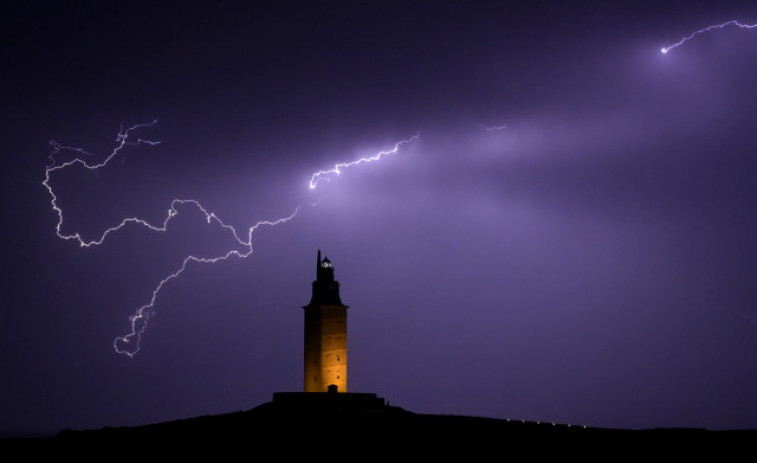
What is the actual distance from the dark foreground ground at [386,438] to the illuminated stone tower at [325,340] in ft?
35.3

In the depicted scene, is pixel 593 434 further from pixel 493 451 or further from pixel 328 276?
pixel 328 276

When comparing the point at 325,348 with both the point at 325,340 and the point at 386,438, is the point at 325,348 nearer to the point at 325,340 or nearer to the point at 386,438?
the point at 325,340

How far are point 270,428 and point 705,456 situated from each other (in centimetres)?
1252

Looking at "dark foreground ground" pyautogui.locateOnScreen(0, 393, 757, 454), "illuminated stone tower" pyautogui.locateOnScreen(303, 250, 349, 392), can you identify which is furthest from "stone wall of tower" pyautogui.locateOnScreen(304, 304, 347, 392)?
"dark foreground ground" pyautogui.locateOnScreen(0, 393, 757, 454)

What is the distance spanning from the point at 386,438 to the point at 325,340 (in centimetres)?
1668

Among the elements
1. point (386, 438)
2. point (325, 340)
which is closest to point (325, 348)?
point (325, 340)

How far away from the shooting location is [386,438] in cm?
2241

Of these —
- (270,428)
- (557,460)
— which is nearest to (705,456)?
(557,460)

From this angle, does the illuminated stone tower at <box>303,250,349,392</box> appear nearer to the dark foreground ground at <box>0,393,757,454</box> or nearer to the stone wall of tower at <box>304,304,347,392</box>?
the stone wall of tower at <box>304,304,347,392</box>

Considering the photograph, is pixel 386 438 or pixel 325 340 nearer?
pixel 386 438

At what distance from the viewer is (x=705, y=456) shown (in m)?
18.9

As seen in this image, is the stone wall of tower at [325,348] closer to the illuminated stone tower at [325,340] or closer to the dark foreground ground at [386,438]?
the illuminated stone tower at [325,340]

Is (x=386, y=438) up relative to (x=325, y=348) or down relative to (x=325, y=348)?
down

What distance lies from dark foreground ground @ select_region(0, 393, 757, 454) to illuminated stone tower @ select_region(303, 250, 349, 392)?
10774 mm
